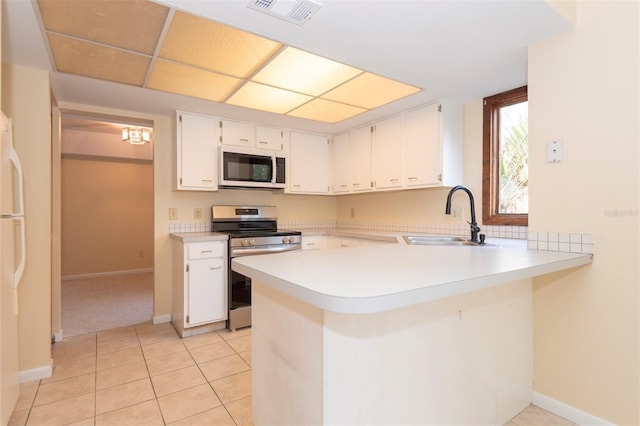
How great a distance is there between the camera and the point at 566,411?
1746 mm

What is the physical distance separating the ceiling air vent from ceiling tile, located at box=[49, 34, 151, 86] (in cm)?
102

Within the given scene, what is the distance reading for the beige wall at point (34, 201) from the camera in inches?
87.0

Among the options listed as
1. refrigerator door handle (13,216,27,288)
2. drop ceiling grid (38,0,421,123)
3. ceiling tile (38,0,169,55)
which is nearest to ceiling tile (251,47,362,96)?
drop ceiling grid (38,0,421,123)

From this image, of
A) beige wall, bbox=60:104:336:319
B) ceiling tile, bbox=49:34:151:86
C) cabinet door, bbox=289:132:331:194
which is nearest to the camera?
ceiling tile, bbox=49:34:151:86

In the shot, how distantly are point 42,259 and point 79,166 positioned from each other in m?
3.69

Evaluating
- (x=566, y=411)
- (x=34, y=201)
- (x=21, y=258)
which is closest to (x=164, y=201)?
(x=34, y=201)

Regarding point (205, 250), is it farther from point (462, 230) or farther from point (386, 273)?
point (462, 230)

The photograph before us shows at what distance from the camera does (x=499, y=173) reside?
8.98 feet

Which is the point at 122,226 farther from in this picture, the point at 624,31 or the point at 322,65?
the point at 624,31

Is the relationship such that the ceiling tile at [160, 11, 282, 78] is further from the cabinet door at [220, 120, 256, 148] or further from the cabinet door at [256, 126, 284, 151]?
the cabinet door at [256, 126, 284, 151]

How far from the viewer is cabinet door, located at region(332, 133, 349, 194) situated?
387 centimetres

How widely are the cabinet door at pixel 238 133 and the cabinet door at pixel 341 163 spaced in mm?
1047

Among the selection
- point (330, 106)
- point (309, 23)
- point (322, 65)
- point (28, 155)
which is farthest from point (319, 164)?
point (28, 155)

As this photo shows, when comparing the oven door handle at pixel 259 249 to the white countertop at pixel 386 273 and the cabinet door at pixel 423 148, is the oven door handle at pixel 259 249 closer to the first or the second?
the cabinet door at pixel 423 148
